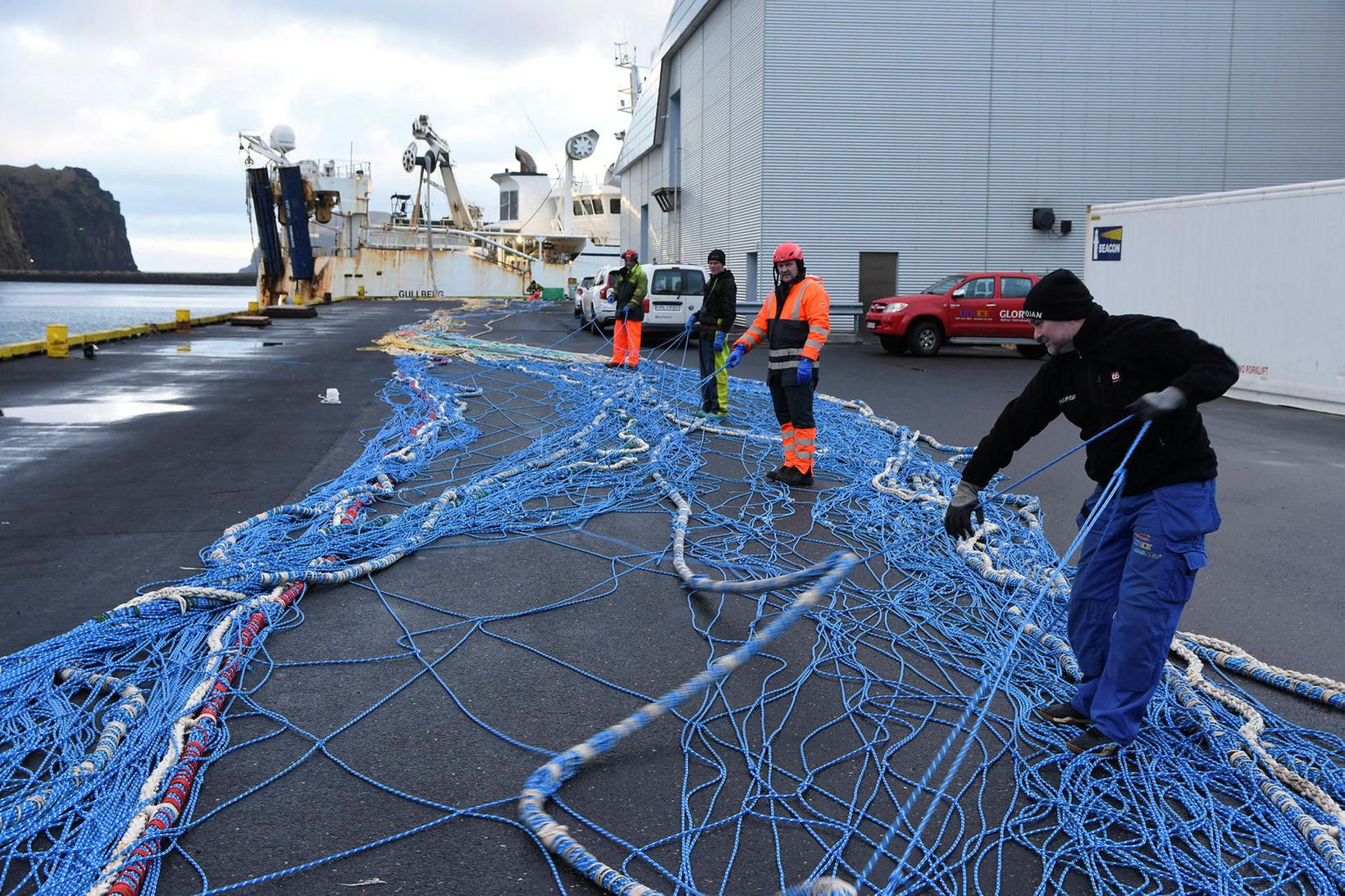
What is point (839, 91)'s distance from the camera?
87.6ft

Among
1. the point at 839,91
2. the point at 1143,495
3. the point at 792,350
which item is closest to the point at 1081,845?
the point at 1143,495

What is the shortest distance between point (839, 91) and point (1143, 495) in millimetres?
25006

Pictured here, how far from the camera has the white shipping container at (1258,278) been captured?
1375 cm

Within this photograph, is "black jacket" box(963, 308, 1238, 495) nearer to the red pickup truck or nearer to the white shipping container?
the white shipping container

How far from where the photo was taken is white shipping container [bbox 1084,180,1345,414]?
13754 mm

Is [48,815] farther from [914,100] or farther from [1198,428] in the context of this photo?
[914,100]

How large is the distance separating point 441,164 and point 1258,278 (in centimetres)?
5115

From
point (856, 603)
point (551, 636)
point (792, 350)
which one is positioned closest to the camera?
point (551, 636)

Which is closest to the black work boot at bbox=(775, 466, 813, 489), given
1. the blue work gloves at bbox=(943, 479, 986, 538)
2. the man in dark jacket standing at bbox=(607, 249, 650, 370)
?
the blue work gloves at bbox=(943, 479, 986, 538)

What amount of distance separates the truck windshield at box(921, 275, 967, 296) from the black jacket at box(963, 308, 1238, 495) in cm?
1867

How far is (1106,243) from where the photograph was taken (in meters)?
17.8

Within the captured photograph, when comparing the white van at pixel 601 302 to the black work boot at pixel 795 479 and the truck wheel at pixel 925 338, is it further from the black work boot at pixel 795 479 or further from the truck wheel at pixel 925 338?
the black work boot at pixel 795 479

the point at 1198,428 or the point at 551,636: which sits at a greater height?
the point at 1198,428

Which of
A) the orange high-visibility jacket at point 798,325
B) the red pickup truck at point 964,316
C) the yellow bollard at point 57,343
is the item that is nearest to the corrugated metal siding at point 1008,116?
the red pickup truck at point 964,316
